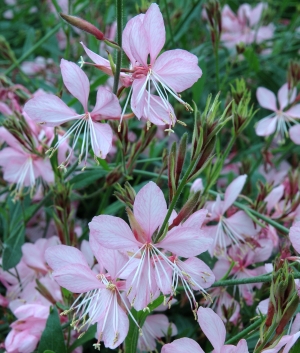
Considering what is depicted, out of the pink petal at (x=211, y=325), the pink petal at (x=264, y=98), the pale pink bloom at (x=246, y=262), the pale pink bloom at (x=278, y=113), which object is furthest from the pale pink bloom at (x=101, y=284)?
the pink petal at (x=264, y=98)

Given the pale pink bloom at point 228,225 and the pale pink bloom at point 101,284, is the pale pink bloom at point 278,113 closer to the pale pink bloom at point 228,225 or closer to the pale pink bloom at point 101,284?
the pale pink bloom at point 228,225

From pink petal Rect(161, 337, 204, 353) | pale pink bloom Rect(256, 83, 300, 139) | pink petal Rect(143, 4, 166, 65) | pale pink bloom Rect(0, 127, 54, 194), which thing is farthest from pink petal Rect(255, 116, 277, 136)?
pink petal Rect(161, 337, 204, 353)

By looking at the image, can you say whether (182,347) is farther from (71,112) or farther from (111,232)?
(71,112)

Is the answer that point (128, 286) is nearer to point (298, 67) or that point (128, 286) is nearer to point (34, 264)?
point (34, 264)

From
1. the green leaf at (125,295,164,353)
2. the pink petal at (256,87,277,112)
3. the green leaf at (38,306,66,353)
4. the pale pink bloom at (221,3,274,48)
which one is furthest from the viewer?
the pale pink bloom at (221,3,274,48)

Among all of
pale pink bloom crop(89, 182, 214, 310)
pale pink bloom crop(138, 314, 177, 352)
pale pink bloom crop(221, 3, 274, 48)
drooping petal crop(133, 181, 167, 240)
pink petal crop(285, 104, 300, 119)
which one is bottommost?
pale pink bloom crop(138, 314, 177, 352)

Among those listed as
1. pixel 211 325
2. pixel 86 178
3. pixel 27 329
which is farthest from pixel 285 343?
pixel 86 178

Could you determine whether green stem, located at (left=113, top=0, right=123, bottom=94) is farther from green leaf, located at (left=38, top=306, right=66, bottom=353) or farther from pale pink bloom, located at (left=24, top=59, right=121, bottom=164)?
green leaf, located at (left=38, top=306, right=66, bottom=353)
